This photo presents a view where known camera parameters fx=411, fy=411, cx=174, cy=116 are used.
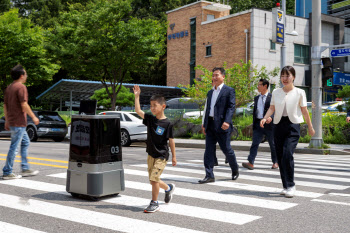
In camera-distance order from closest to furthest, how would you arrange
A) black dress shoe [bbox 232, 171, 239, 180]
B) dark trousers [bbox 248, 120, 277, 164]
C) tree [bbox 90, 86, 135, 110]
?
black dress shoe [bbox 232, 171, 239, 180], dark trousers [bbox 248, 120, 277, 164], tree [bbox 90, 86, 135, 110]

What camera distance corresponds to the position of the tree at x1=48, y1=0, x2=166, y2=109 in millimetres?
24797

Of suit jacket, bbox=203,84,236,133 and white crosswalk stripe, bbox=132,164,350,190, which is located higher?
suit jacket, bbox=203,84,236,133

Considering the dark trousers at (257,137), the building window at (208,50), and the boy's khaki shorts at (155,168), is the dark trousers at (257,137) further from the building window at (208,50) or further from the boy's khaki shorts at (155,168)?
the building window at (208,50)

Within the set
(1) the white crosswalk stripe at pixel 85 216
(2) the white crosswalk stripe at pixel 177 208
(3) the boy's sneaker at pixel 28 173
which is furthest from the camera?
(3) the boy's sneaker at pixel 28 173

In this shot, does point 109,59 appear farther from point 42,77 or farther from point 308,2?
point 308,2

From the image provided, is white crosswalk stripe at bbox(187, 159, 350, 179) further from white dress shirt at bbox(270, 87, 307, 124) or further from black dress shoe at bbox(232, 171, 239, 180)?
white dress shirt at bbox(270, 87, 307, 124)

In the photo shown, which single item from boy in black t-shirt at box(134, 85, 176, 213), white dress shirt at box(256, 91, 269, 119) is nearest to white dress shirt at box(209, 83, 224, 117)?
boy in black t-shirt at box(134, 85, 176, 213)

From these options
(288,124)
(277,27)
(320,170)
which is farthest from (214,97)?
(277,27)

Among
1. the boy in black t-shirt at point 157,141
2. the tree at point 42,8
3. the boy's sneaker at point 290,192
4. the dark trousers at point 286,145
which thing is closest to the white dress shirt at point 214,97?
the dark trousers at point 286,145

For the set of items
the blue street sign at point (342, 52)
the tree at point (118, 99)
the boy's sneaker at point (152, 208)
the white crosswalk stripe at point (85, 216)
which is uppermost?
the blue street sign at point (342, 52)

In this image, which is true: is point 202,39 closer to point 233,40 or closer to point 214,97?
point 233,40

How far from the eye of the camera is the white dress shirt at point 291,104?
5805mm

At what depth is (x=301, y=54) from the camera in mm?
35312

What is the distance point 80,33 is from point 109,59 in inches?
95.8
